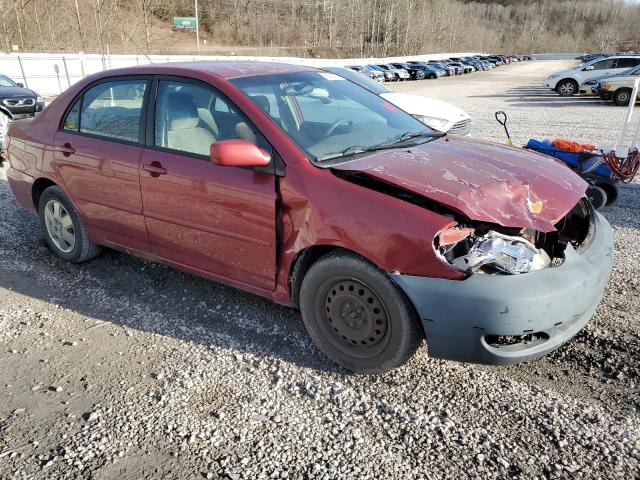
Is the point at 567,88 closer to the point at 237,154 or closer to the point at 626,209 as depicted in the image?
the point at 626,209

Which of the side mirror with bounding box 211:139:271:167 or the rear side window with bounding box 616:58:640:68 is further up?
the side mirror with bounding box 211:139:271:167

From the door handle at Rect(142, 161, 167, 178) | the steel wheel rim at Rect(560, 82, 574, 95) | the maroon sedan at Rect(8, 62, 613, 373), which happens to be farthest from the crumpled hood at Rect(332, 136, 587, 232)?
the steel wheel rim at Rect(560, 82, 574, 95)

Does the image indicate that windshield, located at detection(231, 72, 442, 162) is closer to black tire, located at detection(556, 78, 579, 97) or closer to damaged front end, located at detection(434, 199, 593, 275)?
damaged front end, located at detection(434, 199, 593, 275)

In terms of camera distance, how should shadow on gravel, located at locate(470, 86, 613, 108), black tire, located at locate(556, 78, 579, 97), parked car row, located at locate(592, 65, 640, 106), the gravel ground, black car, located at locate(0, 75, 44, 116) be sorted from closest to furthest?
the gravel ground, black car, located at locate(0, 75, 44, 116), parked car row, located at locate(592, 65, 640, 106), shadow on gravel, located at locate(470, 86, 613, 108), black tire, located at locate(556, 78, 579, 97)

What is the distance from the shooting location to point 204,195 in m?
3.29

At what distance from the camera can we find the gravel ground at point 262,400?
236 cm

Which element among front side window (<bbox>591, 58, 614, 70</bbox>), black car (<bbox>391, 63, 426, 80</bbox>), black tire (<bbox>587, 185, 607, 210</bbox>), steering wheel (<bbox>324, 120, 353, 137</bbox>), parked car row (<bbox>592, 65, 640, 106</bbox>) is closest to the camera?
steering wheel (<bbox>324, 120, 353, 137</bbox>)

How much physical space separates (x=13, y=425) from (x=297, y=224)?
1802mm

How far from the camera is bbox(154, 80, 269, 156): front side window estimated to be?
10.7 feet

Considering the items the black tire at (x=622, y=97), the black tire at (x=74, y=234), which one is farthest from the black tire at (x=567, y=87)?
the black tire at (x=74, y=234)

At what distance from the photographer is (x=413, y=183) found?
271 cm

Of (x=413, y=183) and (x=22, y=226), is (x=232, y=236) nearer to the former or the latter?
(x=413, y=183)

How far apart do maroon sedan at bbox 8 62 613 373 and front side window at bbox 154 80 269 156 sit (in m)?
0.01

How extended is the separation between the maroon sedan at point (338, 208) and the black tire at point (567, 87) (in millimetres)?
23006
